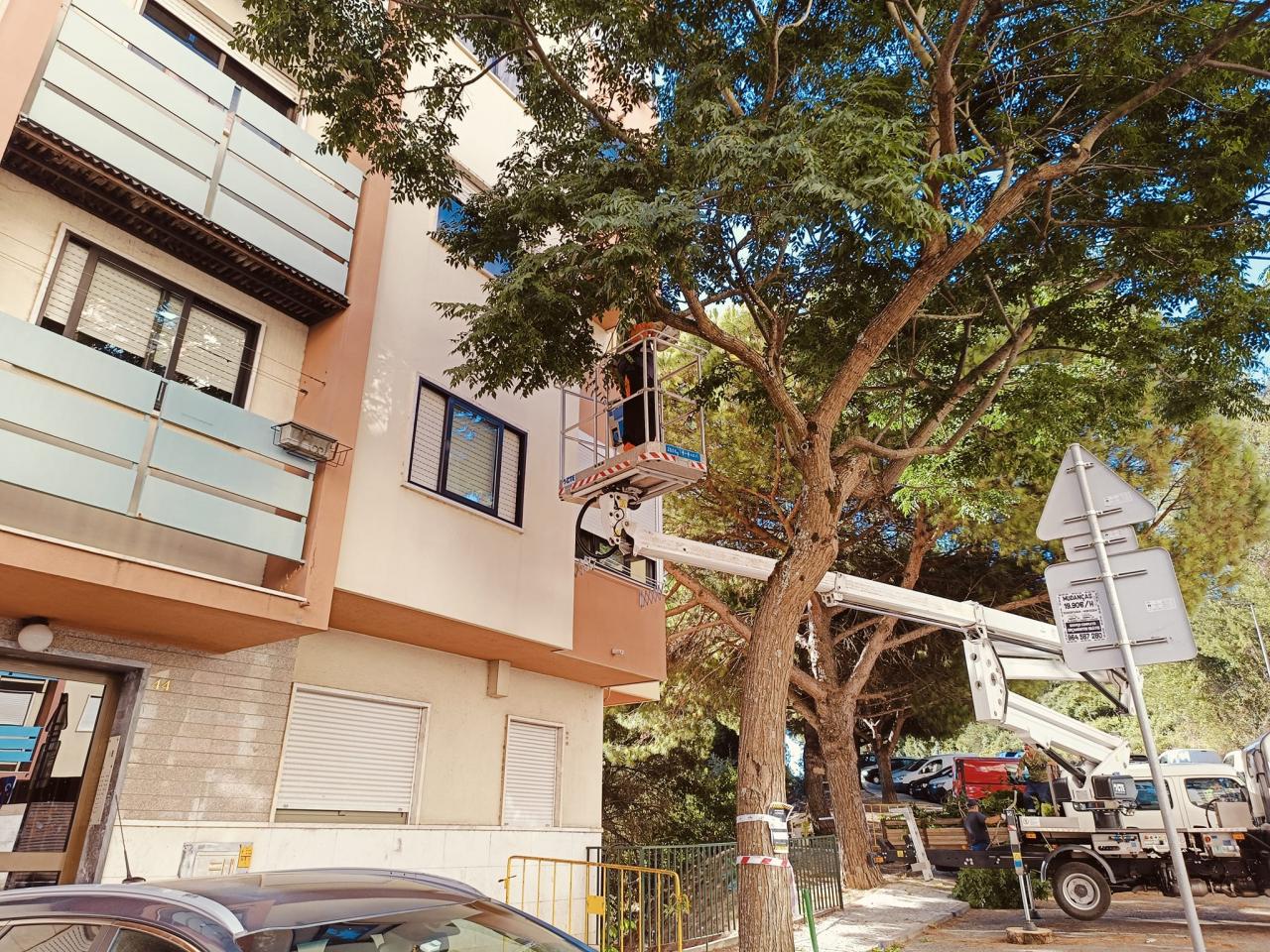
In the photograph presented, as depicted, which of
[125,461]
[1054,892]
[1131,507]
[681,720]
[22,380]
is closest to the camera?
[1131,507]

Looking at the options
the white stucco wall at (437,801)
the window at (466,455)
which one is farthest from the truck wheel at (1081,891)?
the window at (466,455)

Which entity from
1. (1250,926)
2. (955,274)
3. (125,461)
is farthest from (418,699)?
(1250,926)

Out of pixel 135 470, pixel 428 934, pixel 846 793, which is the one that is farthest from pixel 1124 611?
pixel 846 793

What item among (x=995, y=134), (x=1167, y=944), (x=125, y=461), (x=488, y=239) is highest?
(x=995, y=134)

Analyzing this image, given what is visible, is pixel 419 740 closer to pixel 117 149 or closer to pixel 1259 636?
pixel 117 149

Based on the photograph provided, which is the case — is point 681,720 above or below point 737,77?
below

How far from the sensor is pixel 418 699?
938cm

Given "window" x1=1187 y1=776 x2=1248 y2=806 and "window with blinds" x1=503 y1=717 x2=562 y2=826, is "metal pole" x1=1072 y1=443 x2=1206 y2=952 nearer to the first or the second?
"window with blinds" x1=503 y1=717 x2=562 y2=826

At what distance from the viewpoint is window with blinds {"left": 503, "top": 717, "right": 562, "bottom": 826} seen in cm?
1030

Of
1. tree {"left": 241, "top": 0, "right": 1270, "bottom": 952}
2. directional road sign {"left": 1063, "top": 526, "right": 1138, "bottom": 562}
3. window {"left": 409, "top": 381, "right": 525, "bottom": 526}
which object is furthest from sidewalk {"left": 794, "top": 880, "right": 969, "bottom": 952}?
directional road sign {"left": 1063, "top": 526, "right": 1138, "bottom": 562}

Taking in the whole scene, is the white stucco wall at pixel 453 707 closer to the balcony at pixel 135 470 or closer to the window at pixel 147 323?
the balcony at pixel 135 470

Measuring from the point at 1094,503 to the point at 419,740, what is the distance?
737 centimetres

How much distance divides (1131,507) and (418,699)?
24.6 ft

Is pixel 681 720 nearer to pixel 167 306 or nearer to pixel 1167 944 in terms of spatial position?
pixel 1167 944
